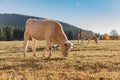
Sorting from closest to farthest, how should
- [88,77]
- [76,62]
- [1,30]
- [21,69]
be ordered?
[88,77] < [21,69] < [76,62] < [1,30]

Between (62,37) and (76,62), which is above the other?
(62,37)

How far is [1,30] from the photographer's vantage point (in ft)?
420

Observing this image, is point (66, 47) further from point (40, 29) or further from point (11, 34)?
point (11, 34)

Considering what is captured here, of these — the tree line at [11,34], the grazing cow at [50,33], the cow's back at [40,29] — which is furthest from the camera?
the tree line at [11,34]

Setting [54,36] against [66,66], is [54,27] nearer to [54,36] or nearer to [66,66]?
[54,36]

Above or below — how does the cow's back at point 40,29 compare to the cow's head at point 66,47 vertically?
above

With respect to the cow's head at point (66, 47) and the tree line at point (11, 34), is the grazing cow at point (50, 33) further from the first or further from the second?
the tree line at point (11, 34)

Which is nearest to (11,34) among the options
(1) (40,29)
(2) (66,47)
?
(1) (40,29)

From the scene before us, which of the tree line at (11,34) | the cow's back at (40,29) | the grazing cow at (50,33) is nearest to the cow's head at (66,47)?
the grazing cow at (50,33)

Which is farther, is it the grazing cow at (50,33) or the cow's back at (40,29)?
the cow's back at (40,29)

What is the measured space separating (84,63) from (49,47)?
13.8ft

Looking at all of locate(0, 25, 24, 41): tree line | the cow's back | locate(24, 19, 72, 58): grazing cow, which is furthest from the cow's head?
locate(0, 25, 24, 41): tree line

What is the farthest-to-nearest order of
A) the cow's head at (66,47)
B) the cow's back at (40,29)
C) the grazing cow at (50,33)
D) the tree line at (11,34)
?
1. the tree line at (11,34)
2. the cow's back at (40,29)
3. the grazing cow at (50,33)
4. the cow's head at (66,47)

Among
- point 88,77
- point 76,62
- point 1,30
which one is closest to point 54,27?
point 76,62
